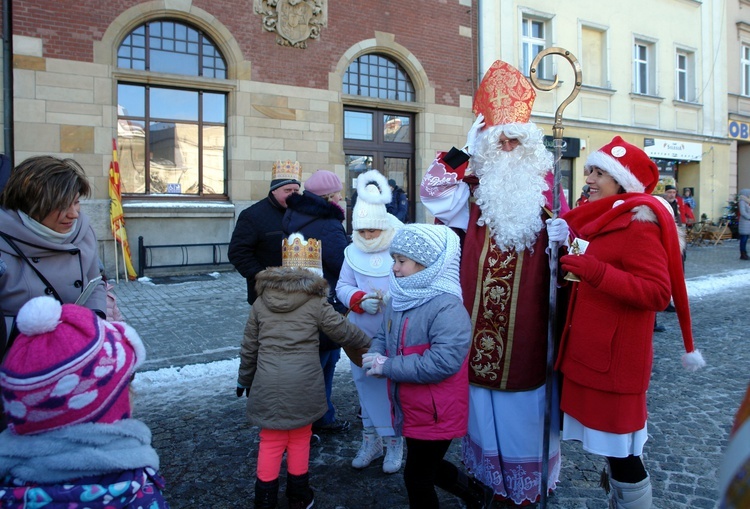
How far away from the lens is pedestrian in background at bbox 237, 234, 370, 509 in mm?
2924

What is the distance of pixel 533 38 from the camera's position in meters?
16.3

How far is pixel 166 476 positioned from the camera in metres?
3.43

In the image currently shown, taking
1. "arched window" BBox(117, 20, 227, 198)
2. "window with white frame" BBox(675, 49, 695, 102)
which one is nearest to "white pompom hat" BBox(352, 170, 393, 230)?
"arched window" BBox(117, 20, 227, 198)

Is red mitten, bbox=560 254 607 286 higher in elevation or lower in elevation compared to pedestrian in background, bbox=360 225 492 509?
higher

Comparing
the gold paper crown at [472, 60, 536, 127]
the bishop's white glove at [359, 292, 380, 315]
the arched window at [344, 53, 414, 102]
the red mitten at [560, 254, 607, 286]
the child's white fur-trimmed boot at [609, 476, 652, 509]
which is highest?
the arched window at [344, 53, 414, 102]

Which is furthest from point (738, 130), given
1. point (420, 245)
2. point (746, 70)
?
point (420, 245)

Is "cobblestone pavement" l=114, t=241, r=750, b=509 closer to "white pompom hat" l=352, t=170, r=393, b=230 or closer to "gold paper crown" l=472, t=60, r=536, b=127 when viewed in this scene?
"white pompom hat" l=352, t=170, r=393, b=230

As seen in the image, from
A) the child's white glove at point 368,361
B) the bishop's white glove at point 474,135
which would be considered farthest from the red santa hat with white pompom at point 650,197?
the child's white glove at point 368,361

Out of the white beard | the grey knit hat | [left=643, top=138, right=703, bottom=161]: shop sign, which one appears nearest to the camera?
the grey knit hat

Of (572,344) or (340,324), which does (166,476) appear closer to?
(340,324)

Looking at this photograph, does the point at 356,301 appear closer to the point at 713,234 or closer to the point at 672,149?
the point at 672,149

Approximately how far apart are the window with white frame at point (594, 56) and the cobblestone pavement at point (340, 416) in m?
11.4

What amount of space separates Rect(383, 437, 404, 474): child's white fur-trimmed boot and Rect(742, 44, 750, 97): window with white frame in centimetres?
2347

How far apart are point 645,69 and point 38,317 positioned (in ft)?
67.8
